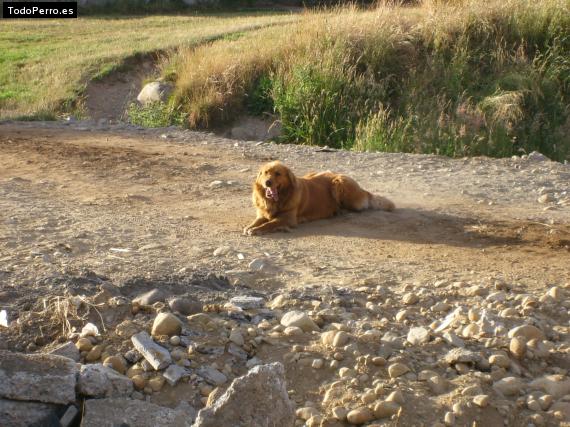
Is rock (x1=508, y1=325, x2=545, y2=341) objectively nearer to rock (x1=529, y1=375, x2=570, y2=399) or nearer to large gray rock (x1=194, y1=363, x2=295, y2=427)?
rock (x1=529, y1=375, x2=570, y2=399)

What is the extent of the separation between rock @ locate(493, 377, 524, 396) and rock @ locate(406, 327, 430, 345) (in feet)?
1.86

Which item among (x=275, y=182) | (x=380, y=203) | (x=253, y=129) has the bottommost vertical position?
(x=253, y=129)

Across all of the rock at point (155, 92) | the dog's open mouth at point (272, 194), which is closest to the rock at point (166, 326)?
the dog's open mouth at point (272, 194)

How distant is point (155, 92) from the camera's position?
1772 centimetres

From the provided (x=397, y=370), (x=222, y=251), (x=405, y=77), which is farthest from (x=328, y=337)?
(x=405, y=77)

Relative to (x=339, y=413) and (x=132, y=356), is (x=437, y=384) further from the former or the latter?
(x=132, y=356)

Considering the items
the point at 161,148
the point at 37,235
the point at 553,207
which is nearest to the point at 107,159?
the point at 161,148

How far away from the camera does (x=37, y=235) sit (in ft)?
24.6

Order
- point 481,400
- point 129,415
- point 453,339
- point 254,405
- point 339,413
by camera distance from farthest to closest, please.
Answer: point 453,339 < point 481,400 < point 339,413 < point 129,415 < point 254,405

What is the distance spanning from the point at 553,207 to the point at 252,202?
3144 millimetres

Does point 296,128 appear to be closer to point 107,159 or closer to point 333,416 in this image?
point 107,159

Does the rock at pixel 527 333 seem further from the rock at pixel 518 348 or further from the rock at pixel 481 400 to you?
the rock at pixel 481 400

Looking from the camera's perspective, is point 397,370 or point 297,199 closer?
point 397,370

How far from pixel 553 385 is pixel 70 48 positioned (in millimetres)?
21194
